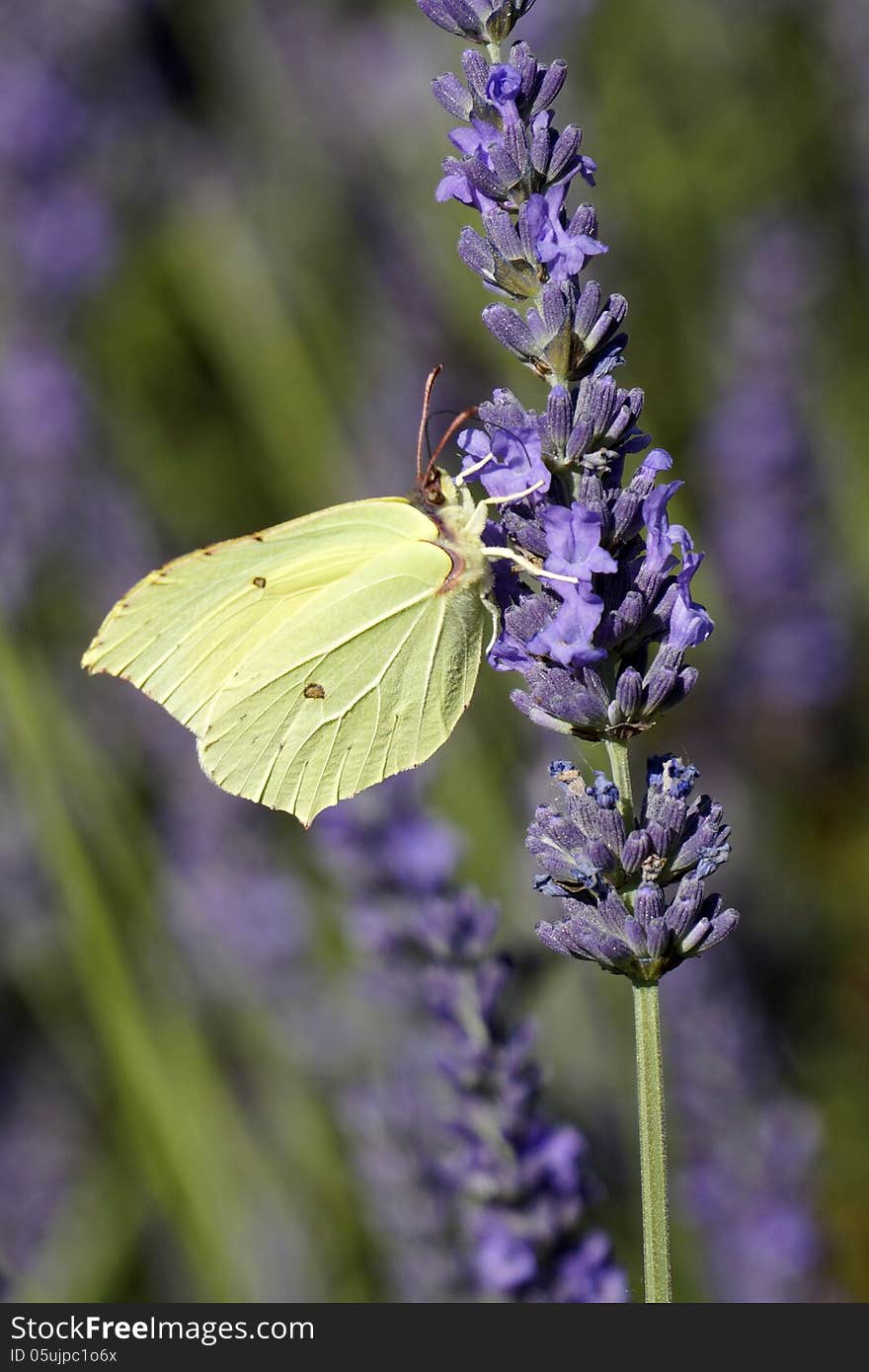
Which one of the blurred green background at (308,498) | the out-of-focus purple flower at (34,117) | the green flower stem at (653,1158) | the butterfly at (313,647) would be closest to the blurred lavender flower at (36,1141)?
the blurred green background at (308,498)

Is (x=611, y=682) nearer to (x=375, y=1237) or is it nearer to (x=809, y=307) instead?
(x=375, y=1237)

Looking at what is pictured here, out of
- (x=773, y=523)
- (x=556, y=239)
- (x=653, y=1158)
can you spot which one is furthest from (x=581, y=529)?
(x=773, y=523)

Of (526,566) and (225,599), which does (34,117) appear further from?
(526,566)

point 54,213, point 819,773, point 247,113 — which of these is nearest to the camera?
point 54,213

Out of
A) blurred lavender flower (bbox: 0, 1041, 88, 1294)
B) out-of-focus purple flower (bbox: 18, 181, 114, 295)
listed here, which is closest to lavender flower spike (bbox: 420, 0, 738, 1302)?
out-of-focus purple flower (bbox: 18, 181, 114, 295)

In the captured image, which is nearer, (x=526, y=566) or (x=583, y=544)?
(x=583, y=544)

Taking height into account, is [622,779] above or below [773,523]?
above
